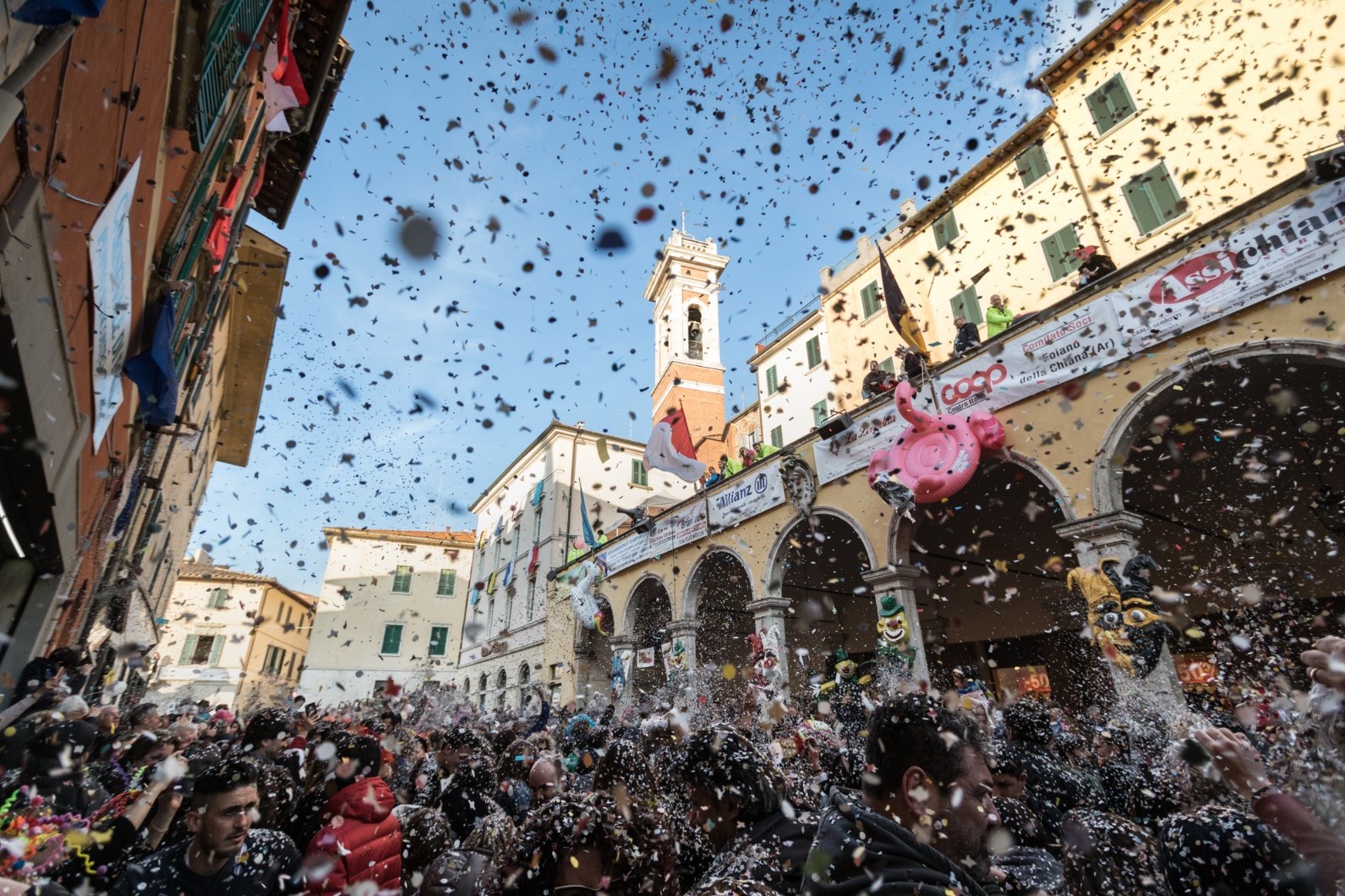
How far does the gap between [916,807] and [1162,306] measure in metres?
8.76

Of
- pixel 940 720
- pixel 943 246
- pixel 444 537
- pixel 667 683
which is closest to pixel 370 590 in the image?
pixel 444 537

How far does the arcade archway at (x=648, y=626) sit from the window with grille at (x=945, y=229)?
1171 cm

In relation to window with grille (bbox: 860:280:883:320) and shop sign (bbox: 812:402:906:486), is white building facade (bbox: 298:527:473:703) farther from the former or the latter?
shop sign (bbox: 812:402:906:486)

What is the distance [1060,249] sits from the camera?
13.3 metres

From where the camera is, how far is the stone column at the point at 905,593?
9.83 meters

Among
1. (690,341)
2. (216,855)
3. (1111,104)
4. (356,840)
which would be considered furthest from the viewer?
(690,341)

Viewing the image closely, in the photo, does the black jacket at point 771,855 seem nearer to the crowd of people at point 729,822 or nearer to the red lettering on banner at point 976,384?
the crowd of people at point 729,822

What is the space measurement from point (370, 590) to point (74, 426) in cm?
3639

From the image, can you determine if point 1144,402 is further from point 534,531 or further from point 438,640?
point 438,640

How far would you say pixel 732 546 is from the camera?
14.2m

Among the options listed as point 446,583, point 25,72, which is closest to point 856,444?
point 25,72

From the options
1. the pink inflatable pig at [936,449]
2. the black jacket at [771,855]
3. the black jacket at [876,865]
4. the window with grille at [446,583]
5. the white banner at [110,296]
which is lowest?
the black jacket at [771,855]

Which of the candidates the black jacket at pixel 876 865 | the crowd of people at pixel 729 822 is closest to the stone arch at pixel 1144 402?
the crowd of people at pixel 729 822

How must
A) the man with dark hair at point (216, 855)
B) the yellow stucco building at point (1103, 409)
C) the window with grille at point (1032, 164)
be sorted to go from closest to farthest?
1. the man with dark hair at point (216, 855)
2. the yellow stucco building at point (1103, 409)
3. the window with grille at point (1032, 164)
